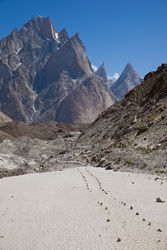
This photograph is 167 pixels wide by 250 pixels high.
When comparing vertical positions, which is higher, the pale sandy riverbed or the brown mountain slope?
the brown mountain slope

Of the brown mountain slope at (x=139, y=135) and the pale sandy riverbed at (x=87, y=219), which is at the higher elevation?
the brown mountain slope at (x=139, y=135)

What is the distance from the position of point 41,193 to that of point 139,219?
7.85 m

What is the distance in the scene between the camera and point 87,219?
31.1 feet

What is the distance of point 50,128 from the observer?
142 m

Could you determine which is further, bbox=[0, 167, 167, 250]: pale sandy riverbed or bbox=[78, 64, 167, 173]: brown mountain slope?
bbox=[78, 64, 167, 173]: brown mountain slope

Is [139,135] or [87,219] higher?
[139,135]

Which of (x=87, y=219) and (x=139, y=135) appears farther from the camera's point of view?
(x=139, y=135)

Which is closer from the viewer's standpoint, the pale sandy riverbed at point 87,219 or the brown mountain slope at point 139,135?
the pale sandy riverbed at point 87,219

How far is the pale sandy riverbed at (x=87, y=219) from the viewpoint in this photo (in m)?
7.45

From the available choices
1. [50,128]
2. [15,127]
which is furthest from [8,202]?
[50,128]

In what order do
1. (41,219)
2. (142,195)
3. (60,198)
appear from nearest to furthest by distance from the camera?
(41,219) → (142,195) → (60,198)

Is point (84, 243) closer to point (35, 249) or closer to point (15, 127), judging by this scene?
point (35, 249)

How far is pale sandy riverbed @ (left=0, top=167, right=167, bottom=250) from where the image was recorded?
24.4 feet

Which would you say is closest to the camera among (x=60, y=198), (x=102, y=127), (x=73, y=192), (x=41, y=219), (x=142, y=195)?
(x=41, y=219)
